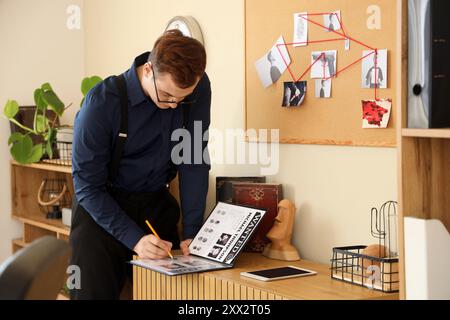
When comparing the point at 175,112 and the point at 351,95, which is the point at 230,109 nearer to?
the point at 175,112

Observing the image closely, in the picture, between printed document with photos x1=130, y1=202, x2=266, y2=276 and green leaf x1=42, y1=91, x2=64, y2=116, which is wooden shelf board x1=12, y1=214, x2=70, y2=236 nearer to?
green leaf x1=42, y1=91, x2=64, y2=116

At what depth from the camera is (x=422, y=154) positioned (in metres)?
1.79

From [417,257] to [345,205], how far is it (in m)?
0.71

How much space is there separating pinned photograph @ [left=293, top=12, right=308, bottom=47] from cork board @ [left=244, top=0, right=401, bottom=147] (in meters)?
0.02

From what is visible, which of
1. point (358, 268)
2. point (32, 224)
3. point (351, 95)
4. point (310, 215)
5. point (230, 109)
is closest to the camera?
point (358, 268)

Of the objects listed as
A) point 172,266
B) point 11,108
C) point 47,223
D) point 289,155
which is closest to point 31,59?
point 11,108

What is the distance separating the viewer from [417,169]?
177 centimetres

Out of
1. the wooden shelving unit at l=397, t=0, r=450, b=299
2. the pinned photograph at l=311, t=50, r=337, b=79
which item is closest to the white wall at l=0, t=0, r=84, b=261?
the pinned photograph at l=311, t=50, r=337, b=79

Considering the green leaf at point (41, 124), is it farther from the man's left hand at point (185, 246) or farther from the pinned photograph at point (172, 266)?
the pinned photograph at point (172, 266)

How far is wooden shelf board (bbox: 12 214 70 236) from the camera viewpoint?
11.5ft

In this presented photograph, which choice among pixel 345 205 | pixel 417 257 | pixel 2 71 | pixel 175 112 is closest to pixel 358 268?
pixel 345 205

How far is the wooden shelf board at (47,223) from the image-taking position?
3.50 meters

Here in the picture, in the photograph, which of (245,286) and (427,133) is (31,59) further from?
(427,133)

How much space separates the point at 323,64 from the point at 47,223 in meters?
1.82
